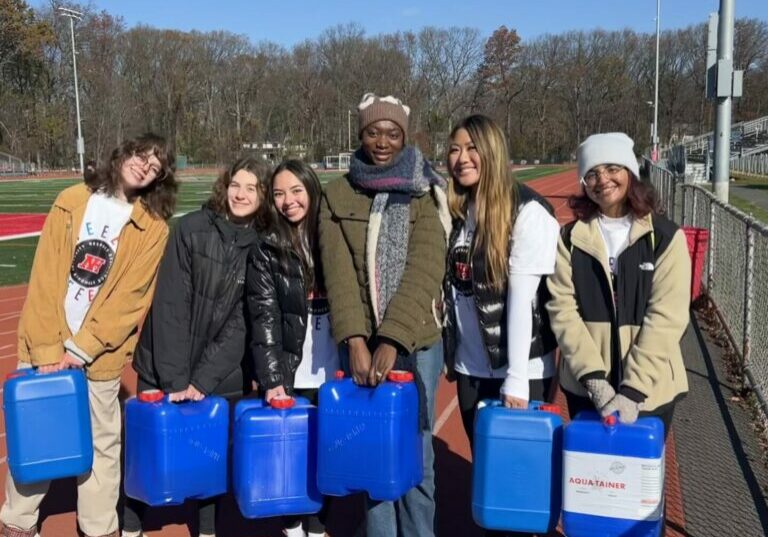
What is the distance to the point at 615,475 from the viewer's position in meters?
2.62

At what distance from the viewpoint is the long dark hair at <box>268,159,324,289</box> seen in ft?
10.4

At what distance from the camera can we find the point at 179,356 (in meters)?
3.19

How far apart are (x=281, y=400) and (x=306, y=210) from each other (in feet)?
2.63

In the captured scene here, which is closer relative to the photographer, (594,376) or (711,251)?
(594,376)

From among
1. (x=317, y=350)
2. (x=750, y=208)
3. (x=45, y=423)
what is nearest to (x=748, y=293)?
(x=317, y=350)

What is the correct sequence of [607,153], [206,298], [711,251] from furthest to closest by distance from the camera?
[711,251]
[206,298]
[607,153]

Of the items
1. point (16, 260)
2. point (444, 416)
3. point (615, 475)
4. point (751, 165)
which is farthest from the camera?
point (751, 165)

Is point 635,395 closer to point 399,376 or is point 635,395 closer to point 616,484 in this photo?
point 616,484

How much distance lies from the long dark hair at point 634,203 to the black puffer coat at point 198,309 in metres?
1.38

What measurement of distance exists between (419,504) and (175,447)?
1.02 m

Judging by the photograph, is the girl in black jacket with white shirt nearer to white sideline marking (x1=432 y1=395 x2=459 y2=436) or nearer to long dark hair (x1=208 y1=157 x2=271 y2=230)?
long dark hair (x1=208 y1=157 x2=271 y2=230)

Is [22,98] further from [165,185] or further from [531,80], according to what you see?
[165,185]

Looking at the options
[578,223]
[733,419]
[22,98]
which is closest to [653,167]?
[733,419]

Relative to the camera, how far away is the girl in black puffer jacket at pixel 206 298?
3207 millimetres
